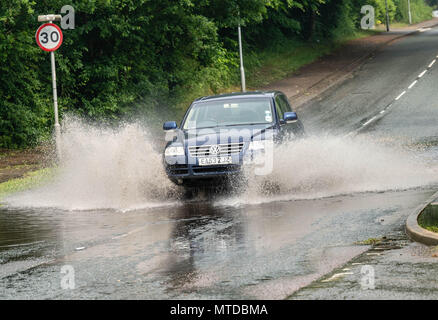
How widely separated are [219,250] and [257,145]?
4.70 meters

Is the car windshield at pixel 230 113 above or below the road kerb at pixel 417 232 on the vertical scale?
above

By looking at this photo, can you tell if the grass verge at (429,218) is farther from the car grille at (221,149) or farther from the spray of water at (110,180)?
the spray of water at (110,180)

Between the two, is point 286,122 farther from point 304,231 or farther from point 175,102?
point 175,102

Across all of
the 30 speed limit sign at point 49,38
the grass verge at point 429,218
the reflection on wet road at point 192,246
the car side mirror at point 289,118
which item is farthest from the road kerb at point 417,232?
the 30 speed limit sign at point 49,38

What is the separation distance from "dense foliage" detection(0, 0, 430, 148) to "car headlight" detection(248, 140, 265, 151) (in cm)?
1042

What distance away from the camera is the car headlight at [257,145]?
1397 centimetres

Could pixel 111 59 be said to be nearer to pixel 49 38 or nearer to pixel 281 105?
pixel 49 38

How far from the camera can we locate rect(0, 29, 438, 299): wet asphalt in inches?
295

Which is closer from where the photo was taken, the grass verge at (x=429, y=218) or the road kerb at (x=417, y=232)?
the road kerb at (x=417, y=232)

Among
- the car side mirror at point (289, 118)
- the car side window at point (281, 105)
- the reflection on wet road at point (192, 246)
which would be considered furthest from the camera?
the car side window at point (281, 105)

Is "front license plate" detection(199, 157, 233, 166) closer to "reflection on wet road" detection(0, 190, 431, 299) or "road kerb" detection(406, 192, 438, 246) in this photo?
"reflection on wet road" detection(0, 190, 431, 299)

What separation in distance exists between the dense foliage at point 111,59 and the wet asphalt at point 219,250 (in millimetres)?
9643

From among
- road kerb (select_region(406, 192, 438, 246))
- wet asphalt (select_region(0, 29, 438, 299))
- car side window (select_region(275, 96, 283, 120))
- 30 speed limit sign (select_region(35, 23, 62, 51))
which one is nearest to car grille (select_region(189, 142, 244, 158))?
wet asphalt (select_region(0, 29, 438, 299))

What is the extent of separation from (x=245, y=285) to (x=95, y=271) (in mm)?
1926
